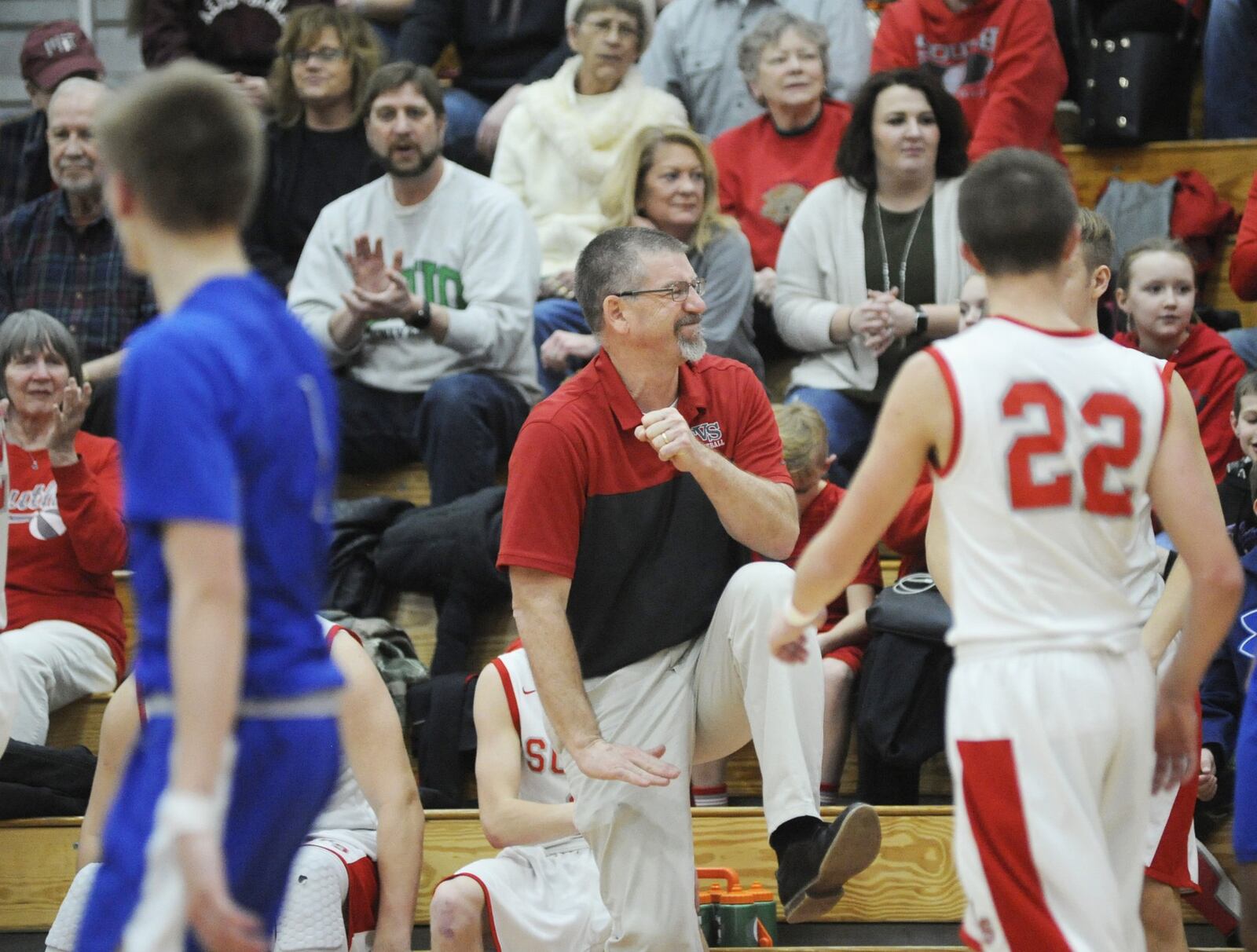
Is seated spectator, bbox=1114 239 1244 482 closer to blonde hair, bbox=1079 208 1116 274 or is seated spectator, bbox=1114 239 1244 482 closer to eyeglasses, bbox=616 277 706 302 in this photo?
blonde hair, bbox=1079 208 1116 274

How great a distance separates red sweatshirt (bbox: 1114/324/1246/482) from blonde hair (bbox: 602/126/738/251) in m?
1.29

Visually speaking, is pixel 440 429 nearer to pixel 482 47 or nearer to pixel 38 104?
pixel 482 47

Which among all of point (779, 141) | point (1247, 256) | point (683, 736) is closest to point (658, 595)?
point (683, 736)

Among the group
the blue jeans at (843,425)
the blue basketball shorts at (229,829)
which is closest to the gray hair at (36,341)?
the blue jeans at (843,425)

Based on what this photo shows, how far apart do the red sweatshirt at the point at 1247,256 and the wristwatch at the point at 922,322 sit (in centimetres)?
95

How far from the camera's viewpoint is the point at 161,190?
6.34 ft

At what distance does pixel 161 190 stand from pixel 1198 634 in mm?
1511

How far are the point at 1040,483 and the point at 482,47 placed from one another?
188 inches

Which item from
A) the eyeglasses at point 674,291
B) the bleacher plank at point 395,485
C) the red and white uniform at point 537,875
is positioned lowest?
the red and white uniform at point 537,875

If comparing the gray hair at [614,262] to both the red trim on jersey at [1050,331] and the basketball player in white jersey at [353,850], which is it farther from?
the red trim on jersey at [1050,331]

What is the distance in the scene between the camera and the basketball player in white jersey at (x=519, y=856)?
338 cm

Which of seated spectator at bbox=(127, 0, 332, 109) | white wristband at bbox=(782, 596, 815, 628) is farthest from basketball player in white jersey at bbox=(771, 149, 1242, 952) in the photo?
seated spectator at bbox=(127, 0, 332, 109)

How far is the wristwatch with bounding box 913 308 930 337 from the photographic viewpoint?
4934 millimetres

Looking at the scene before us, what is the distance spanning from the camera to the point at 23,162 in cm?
636
